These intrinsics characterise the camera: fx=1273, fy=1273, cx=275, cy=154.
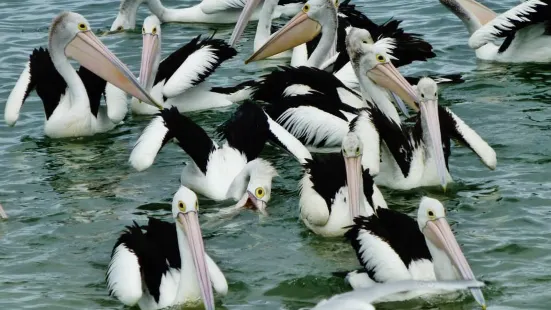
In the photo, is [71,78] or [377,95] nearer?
[377,95]

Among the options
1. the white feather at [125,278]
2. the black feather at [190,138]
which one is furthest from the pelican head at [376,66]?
the white feather at [125,278]

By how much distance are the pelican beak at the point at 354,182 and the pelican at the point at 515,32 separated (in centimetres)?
373

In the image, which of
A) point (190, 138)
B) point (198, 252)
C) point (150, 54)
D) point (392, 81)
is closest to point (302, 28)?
point (150, 54)

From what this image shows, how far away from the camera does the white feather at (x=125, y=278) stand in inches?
237

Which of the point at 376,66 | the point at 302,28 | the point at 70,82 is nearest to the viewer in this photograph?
the point at 376,66

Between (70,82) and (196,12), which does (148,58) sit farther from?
(196,12)

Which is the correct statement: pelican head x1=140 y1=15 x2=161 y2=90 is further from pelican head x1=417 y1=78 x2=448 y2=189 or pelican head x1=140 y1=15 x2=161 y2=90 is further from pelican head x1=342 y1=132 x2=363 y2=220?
pelican head x1=342 y1=132 x2=363 y2=220

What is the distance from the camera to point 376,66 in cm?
855

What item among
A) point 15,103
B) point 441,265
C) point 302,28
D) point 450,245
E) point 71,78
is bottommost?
point 441,265

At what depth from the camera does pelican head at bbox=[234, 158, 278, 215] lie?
745 centimetres

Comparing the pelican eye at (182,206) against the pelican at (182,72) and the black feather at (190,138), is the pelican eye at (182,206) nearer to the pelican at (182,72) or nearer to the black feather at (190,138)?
the black feather at (190,138)

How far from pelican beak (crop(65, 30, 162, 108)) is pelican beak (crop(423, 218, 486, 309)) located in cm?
349

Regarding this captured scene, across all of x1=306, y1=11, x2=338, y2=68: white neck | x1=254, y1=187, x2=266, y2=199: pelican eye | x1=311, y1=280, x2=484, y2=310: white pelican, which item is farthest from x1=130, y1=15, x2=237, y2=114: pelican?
x1=311, y1=280, x2=484, y2=310: white pelican

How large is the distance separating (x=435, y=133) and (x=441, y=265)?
4.99ft
